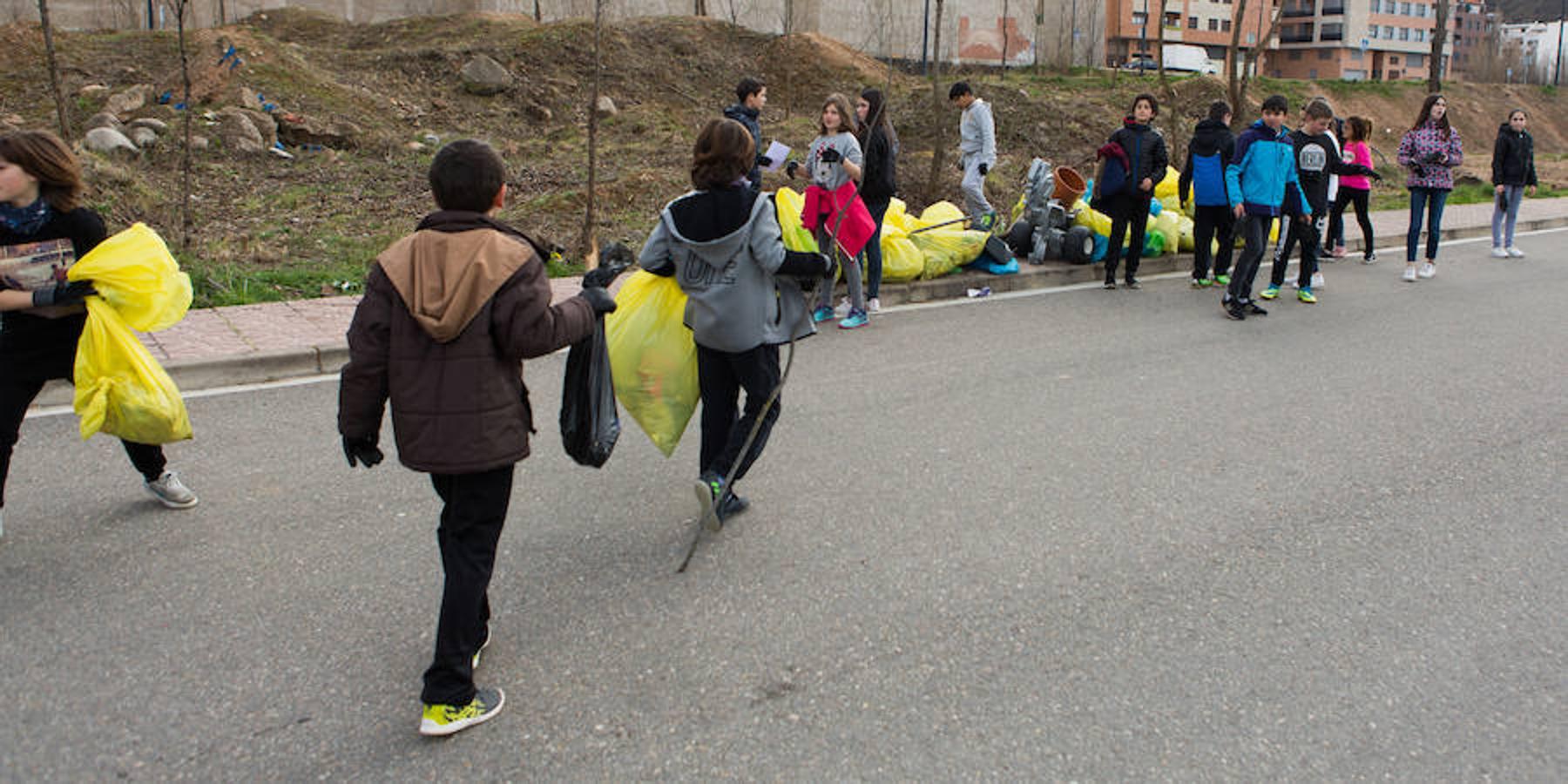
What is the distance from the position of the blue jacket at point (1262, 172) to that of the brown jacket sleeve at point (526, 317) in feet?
24.7

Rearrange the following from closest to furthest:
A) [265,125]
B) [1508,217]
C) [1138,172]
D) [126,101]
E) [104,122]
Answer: [1138,172]
[1508,217]
[104,122]
[265,125]
[126,101]

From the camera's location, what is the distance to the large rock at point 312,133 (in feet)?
53.9

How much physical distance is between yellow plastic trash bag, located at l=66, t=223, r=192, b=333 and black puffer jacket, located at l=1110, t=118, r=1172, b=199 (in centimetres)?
770

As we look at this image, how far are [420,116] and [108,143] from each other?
5.84 m

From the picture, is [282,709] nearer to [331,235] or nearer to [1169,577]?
[1169,577]

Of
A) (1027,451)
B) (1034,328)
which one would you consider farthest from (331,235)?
(1027,451)

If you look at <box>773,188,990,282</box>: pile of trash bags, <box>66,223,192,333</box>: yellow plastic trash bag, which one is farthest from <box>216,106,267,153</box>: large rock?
<box>66,223,192,333</box>: yellow plastic trash bag

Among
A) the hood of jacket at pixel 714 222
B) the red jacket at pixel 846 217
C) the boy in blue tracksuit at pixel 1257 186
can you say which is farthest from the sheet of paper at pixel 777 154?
the boy in blue tracksuit at pixel 1257 186

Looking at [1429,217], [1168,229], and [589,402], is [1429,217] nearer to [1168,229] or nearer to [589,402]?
[1168,229]

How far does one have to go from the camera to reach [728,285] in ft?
13.4

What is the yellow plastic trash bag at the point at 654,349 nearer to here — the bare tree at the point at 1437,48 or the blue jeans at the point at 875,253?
the blue jeans at the point at 875,253

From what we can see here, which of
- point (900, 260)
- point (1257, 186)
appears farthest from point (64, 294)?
point (1257, 186)

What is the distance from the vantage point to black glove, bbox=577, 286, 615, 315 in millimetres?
3182

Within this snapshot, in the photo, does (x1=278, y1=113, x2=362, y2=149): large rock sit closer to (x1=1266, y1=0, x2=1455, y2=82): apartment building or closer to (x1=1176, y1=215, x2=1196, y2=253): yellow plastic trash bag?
(x1=1176, y1=215, x2=1196, y2=253): yellow plastic trash bag
